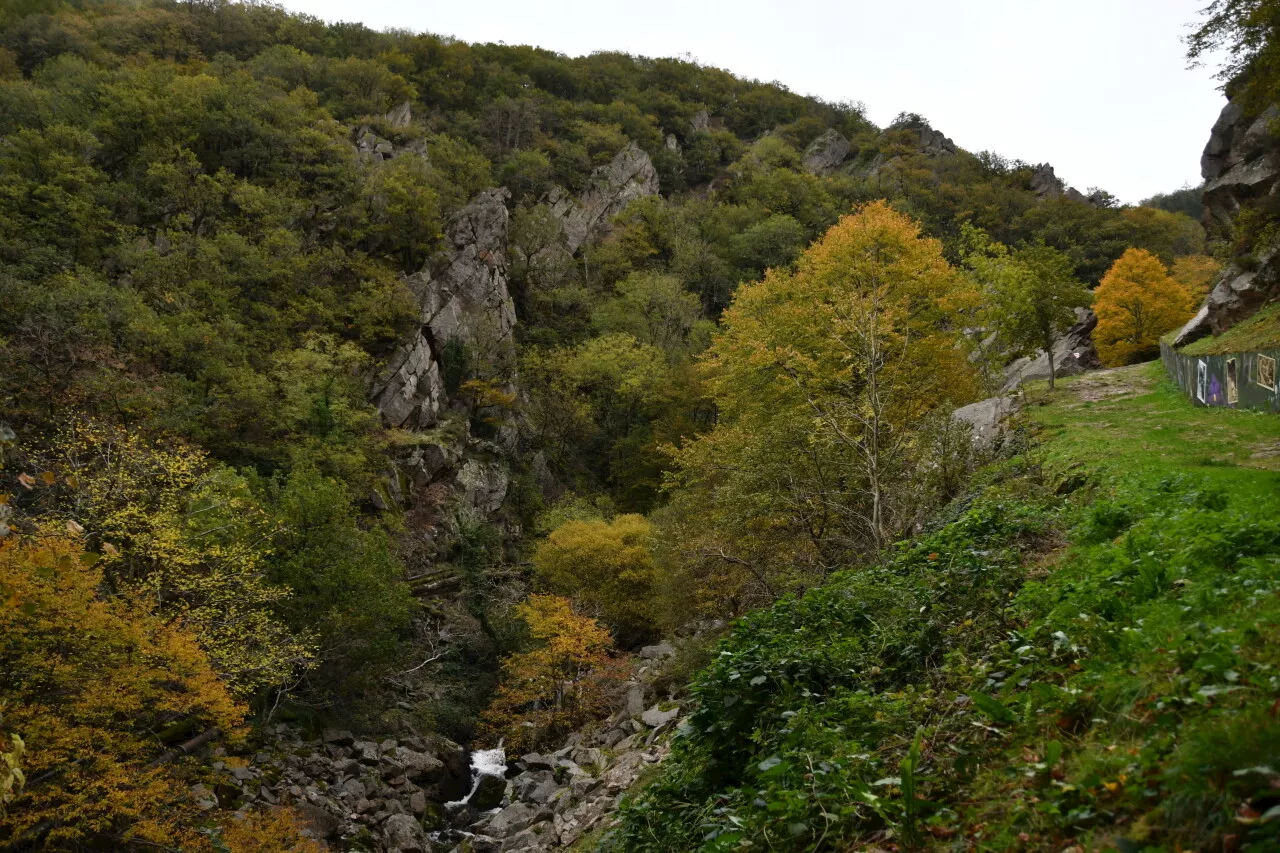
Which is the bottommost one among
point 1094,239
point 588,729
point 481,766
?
point 481,766

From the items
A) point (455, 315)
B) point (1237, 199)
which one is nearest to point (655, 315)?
point (455, 315)

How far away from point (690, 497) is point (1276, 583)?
18083 mm

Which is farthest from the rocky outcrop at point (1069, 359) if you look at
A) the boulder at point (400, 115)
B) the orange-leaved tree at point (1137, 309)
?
the boulder at point (400, 115)

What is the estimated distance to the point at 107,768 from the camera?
12148 millimetres

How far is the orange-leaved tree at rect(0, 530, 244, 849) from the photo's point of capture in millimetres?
11508

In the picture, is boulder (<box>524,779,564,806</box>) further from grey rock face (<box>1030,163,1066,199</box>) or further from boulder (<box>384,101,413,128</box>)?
grey rock face (<box>1030,163,1066,199</box>)

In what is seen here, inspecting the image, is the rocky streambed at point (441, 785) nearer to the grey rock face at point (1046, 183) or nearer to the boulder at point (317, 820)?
the boulder at point (317, 820)

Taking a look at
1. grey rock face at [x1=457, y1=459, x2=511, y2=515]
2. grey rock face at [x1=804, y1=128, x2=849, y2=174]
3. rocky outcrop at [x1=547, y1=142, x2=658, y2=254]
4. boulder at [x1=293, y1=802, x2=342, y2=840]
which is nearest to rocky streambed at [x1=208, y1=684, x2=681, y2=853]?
boulder at [x1=293, y1=802, x2=342, y2=840]

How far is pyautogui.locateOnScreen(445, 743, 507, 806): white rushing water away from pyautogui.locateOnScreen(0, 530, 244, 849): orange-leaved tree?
960 cm

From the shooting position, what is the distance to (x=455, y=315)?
41406mm

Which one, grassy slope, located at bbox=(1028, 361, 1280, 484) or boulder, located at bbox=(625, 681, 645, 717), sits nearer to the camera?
grassy slope, located at bbox=(1028, 361, 1280, 484)

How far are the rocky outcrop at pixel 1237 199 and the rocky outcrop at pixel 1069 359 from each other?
6.23 metres

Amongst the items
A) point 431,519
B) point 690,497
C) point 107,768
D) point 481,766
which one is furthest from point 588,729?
point 431,519

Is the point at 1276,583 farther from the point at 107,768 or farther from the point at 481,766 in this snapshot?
the point at 481,766
